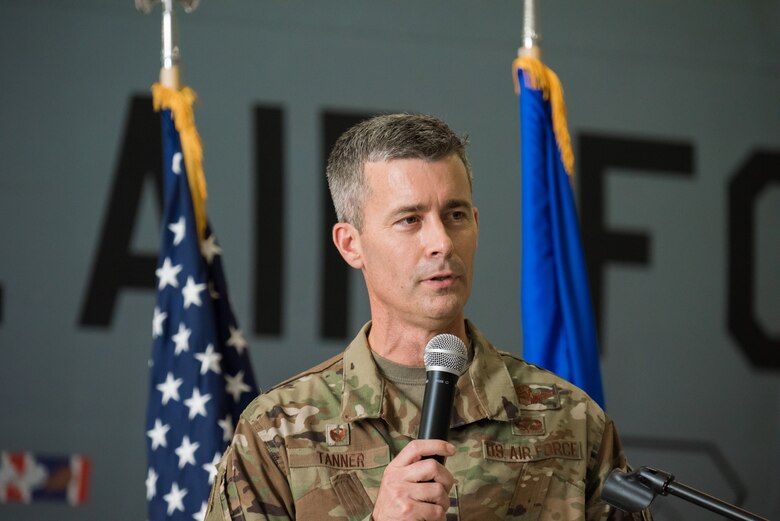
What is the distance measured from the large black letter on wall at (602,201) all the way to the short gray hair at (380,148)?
287 centimetres

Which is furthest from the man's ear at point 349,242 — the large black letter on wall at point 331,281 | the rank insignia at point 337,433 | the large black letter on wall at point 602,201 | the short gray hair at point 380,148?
the large black letter on wall at point 602,201

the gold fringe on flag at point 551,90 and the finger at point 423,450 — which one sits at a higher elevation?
the gold fringe on flag at point 551,90

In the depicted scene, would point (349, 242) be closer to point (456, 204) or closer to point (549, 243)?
point (456, 204)

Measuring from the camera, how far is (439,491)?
1260 millimetres

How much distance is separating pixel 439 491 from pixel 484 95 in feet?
11.0

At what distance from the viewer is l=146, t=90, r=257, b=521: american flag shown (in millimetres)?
2533

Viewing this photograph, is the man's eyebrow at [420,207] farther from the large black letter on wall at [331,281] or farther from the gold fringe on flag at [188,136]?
the large black letter on wall at [331,281]

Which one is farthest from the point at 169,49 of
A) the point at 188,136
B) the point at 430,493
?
the point at 430,493

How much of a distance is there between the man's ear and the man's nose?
174 mm

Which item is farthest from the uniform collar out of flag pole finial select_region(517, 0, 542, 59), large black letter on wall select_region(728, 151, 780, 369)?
large black letter on wall select_region(728, 151, 780, 369)

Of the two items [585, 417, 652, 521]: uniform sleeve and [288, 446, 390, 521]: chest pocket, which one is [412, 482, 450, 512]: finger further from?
[585, 417, 652, 521]: uniform sleeve

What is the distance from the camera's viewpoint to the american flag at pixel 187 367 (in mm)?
2533

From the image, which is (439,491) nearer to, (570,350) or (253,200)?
(570,350)

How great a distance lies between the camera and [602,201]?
14.9 ft
